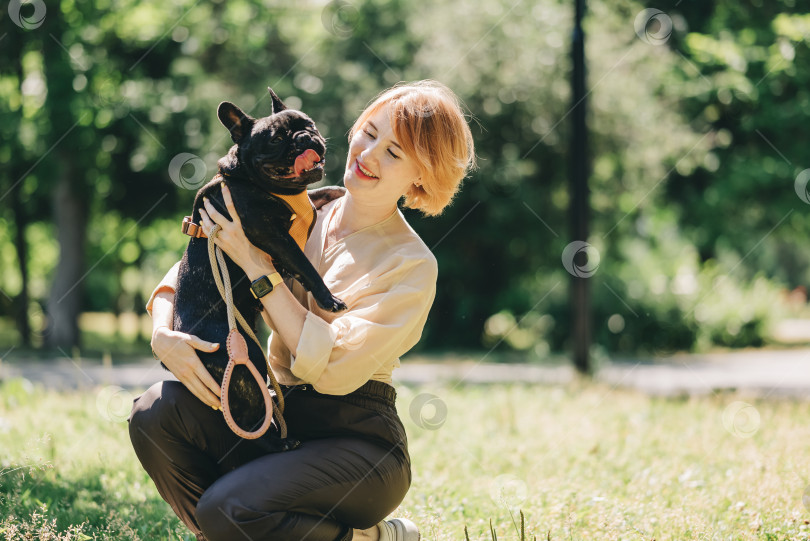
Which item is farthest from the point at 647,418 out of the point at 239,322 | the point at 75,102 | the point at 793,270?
the point at 793,270

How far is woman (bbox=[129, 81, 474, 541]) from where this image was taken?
2.38m

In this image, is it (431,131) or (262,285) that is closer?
(262,285)

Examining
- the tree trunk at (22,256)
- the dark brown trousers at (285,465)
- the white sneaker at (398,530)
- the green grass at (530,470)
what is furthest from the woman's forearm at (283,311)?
the tree trunk at (22,256)

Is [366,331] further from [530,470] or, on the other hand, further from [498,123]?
[498,123]

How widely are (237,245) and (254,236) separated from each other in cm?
6

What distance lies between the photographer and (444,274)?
14828 mm

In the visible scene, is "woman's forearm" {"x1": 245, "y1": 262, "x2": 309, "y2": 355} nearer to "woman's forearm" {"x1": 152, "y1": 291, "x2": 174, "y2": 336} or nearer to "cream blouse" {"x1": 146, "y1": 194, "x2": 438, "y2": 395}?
"cream blouse" {"x1": 146, "y1": 194, "x2": 438, "y2": 395}

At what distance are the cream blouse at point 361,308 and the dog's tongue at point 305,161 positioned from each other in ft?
1.32

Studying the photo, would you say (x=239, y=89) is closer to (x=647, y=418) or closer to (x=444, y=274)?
(x=444, y=274)

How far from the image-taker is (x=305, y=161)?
240 centimetres

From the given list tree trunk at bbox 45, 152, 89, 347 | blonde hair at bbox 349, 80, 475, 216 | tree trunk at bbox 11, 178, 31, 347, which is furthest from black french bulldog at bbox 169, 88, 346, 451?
tree trunk at bbox 11, 178, 31, 347

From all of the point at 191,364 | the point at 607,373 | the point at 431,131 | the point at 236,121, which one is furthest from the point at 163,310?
the point at 607,373

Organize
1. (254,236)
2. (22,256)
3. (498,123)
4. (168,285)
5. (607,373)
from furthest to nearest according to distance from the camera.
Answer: (22,256) < (498,123) < (607,373) < (168,285) < (254,236)

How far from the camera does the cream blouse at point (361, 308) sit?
7.97 ft
